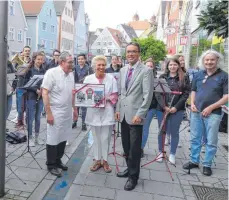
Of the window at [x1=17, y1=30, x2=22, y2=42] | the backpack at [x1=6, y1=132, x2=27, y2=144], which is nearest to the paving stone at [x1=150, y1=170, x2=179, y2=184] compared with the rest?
the backpack at [x1=6, y1=132, x2=27, y2=144]

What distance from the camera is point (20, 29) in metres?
35.3

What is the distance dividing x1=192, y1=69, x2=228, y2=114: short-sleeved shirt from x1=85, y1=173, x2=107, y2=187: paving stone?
6.23ft

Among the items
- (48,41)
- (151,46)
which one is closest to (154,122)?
(151,46)

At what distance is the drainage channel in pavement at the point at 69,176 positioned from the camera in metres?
3.79

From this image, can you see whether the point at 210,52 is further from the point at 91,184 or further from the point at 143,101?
the point at 91,184

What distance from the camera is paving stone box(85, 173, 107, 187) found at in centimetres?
411

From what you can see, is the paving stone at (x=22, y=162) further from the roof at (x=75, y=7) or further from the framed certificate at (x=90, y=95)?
the roof at (x=75, y=7)

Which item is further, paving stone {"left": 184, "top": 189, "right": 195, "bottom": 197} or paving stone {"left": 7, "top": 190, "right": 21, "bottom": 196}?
paving stone {"left": 184, "top": 189, "right": 195, "bottom": 197}

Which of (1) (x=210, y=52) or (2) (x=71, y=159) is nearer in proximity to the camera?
(1) (x=210, y=52)

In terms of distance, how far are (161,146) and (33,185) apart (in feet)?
8.06

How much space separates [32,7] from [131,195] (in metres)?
41.9

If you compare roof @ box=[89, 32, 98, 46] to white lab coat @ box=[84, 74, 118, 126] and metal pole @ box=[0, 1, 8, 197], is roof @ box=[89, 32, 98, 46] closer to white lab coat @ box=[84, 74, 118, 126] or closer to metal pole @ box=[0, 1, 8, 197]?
white lab coat @ box=[84, 74, 118, 126]

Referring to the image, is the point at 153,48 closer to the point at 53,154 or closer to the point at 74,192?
the point at 53,154

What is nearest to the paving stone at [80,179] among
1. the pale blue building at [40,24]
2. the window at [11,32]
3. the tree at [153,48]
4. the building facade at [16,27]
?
the window at [11,32]
